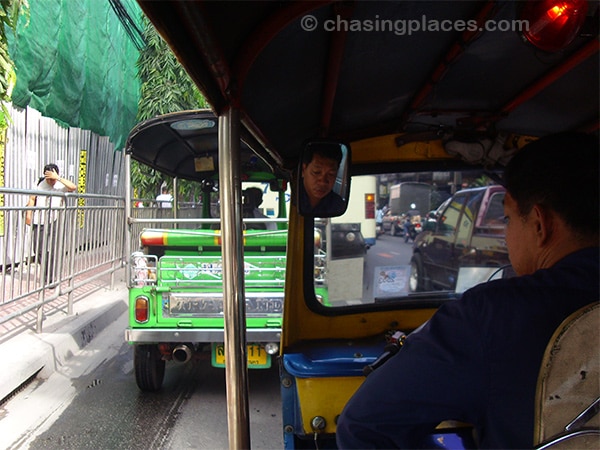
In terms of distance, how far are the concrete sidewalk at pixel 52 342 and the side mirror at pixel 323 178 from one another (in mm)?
3379

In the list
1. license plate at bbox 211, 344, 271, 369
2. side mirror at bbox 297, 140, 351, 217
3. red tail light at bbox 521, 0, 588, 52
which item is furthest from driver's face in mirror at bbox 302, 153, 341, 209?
license plate at bbox 211, 344, 271, 369

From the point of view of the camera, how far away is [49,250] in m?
5.20

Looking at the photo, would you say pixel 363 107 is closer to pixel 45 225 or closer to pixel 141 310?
pixel 141 310

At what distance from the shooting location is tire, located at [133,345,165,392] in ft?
13.3

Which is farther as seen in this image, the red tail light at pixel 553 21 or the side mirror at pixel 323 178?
the side mirror at pixel 323 178

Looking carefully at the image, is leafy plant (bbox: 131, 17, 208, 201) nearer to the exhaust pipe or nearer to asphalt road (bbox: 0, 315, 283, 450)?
asphalt road (bbox: 0, 315, 283, 450)

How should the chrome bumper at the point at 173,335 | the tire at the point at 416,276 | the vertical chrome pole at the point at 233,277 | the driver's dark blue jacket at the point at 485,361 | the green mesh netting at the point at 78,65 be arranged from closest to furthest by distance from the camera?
the driver's dark blue jacket at the point at 485,361
the vertical chrome pole at the point at 233,277
the tire at the point at 416,276
the chrome bumper at the point at 173,335
the green mesh netting at the point at 78,65

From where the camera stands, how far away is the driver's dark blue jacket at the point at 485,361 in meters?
0.88

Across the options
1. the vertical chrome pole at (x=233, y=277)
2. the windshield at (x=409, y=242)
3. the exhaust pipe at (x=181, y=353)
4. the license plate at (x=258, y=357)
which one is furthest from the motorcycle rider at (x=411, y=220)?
the exhaust pipe at (x=181, y=353)

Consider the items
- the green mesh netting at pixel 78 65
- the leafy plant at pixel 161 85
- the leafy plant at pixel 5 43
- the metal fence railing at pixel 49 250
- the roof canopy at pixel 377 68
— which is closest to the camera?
the roof canopy at pixel 377 68

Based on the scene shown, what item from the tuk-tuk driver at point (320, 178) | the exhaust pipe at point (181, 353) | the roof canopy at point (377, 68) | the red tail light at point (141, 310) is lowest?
the exhaust pipe at point (181, 353)

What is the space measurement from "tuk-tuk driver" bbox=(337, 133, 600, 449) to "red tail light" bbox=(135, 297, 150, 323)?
322cm

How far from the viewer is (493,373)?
2.88 feet

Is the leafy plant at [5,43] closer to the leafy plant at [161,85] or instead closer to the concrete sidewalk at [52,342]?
the concrete sidewalk at [52,342]
